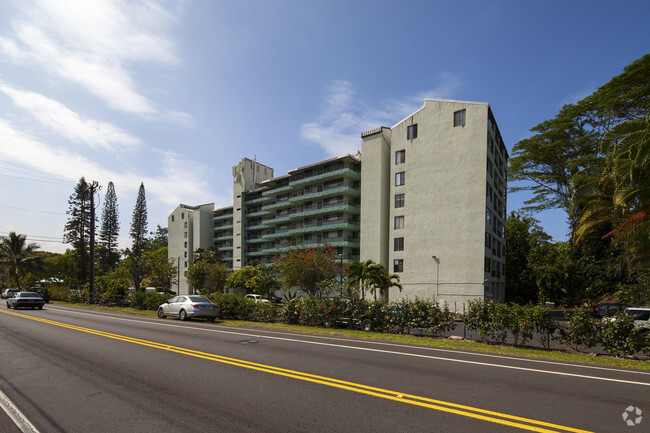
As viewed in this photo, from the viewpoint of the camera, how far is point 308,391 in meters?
6.50

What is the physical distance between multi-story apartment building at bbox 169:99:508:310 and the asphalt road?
68.9ft

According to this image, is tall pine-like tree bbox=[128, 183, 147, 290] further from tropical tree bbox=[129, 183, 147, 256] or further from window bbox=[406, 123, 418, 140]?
window bbox=[406, 123, 418, 140]

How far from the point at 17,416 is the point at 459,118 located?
134 feet

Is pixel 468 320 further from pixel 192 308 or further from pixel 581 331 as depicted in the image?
pixel 192 308

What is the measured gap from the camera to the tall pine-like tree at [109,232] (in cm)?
8069

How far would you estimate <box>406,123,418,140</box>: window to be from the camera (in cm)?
4241

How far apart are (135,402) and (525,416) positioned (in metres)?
6.15

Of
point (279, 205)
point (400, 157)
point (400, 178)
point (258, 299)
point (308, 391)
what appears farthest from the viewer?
point (279, 205)

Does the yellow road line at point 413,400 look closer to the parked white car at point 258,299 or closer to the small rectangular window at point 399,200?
the parked white car at point 258,299

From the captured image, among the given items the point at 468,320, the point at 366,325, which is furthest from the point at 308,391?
the point at 366,325

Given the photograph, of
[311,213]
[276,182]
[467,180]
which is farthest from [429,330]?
[276,182]

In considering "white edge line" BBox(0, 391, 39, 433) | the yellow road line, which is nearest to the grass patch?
the yellow road line

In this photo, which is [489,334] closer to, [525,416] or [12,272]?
[525,416]

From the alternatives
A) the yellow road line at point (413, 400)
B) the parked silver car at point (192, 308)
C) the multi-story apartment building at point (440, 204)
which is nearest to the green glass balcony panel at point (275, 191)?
the multi-story apartment building at point (440, 204)
